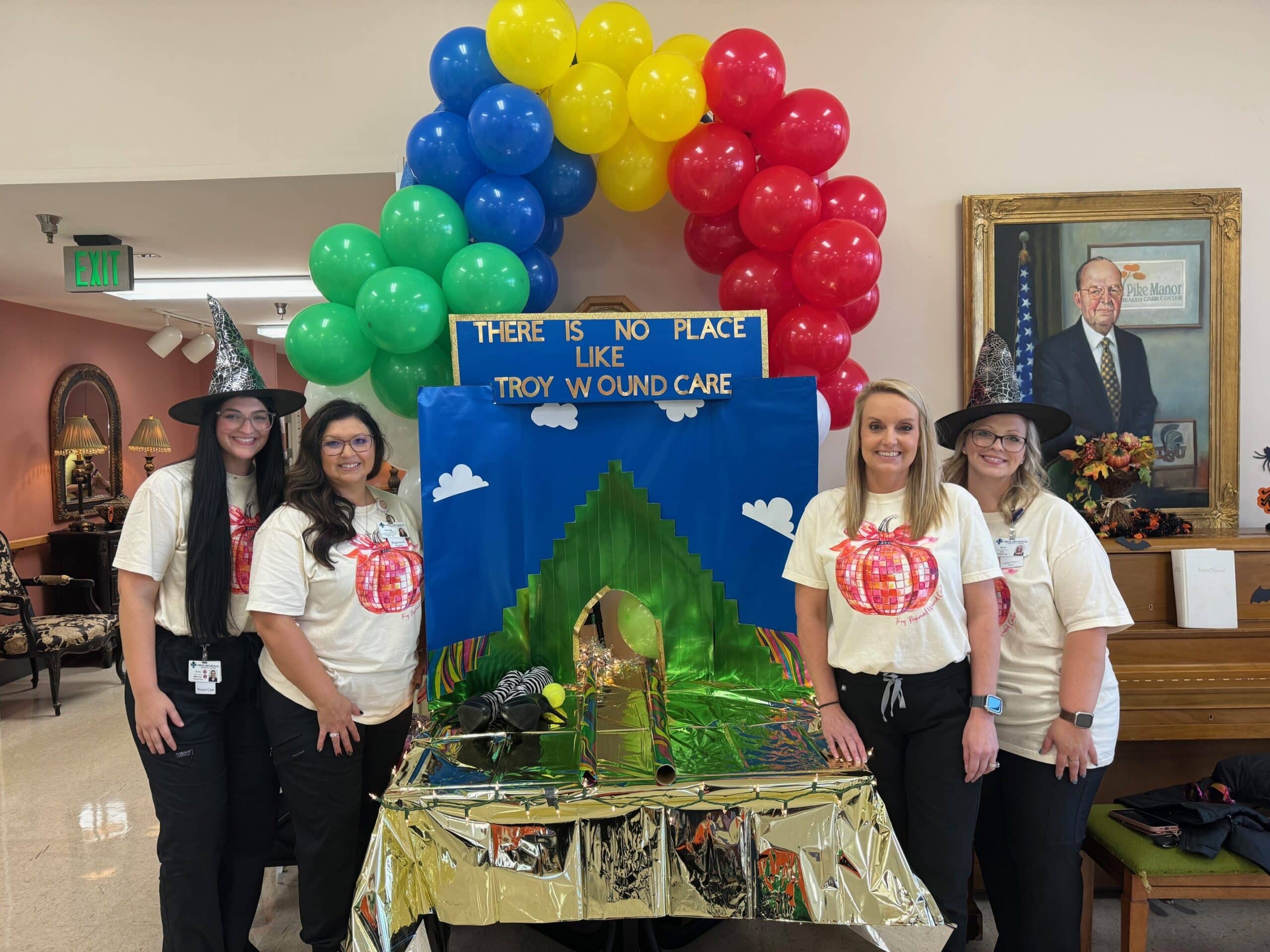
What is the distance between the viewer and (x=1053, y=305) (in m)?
2.74

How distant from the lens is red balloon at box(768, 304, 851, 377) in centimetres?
223

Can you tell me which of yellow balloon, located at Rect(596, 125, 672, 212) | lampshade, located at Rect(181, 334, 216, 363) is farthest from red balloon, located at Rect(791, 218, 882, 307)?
lampshade, located at Rect(181, 334, 216, 363)

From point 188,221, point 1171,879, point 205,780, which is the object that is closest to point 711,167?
point 205,780

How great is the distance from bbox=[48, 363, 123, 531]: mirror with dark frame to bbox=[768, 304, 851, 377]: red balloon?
6815mm

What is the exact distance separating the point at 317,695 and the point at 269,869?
1.58 metres

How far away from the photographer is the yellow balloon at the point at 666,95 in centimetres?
211

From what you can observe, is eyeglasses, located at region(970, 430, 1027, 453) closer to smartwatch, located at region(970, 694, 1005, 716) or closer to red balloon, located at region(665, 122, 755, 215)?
smartwatch, located at region(970, 694, 1005, 716)

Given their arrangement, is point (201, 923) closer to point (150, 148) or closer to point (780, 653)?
point (780, 653)

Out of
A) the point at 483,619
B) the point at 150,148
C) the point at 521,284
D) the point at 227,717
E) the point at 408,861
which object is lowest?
the point at 408,861

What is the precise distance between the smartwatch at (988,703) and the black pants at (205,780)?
171 cm

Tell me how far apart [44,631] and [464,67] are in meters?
4.89

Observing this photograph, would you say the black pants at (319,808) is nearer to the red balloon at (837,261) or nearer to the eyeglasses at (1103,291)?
the red balloon at (837,261)

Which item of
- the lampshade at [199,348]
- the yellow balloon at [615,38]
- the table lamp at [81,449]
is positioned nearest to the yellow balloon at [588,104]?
the yellow balloon at [615,38]

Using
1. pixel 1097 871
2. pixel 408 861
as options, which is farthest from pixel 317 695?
pixel 1097 871
